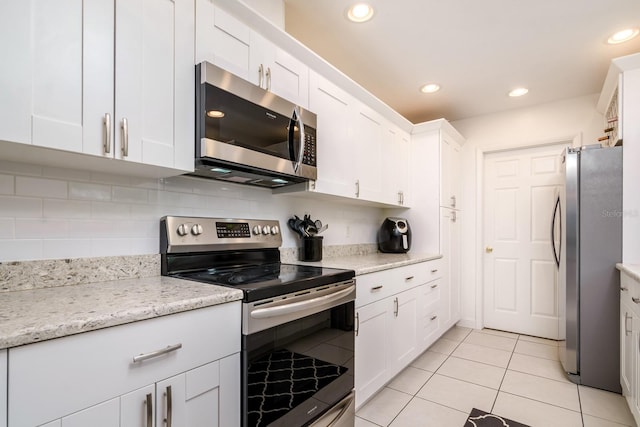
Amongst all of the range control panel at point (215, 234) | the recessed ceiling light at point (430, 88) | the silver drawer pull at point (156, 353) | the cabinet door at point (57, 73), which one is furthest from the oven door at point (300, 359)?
the recessed ceiling light at point (430, 88)

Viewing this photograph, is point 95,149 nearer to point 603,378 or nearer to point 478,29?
point 478,29

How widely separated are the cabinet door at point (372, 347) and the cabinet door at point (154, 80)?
132 cm

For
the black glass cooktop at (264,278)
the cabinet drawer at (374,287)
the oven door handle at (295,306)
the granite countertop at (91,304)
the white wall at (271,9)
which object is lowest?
the cabinet drawer at (374,287)

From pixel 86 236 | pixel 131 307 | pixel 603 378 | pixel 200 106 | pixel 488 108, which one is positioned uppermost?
pixel 488 108

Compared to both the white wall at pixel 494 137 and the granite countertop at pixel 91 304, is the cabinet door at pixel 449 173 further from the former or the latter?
the granite countertop at pixel 91 304

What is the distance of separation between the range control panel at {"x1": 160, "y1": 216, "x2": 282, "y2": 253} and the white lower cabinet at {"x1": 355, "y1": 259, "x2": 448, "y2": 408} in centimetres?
63

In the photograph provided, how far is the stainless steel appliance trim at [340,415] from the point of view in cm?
151

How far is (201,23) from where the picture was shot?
1.42 metres

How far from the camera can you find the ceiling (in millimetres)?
1933

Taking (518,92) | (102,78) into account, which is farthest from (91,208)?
(518,92)

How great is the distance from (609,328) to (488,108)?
7.60 feet

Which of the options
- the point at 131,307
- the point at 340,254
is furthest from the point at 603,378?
the point at 131,307

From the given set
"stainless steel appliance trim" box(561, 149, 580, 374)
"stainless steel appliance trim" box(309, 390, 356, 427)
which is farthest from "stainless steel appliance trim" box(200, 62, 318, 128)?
"stainless steel appliance trim" box(561, 149, 580, 374)

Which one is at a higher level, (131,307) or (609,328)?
(131,307)
